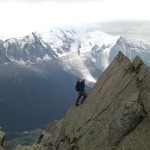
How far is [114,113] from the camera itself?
140ft

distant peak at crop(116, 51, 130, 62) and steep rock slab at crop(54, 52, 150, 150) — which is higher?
distant peak at crop(116, 51, 130, 62)

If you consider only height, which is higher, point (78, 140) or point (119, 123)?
point (119, 123)

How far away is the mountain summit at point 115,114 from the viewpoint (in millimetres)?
38778

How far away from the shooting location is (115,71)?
168ft

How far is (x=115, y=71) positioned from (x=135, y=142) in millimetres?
15643

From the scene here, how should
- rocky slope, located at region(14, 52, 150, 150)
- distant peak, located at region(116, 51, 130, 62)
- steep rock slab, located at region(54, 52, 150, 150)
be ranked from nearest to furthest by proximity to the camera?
rocky slope, located at region(14, 52, 150, 150)
steep rock slab, located at region(54, 52, 150, 150)
distant peak, located at region(116, 51, 130, 62)

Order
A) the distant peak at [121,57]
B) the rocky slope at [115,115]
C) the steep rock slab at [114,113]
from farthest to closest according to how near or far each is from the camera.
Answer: the distant peak at [121,57] < the steep rock slab at [114,113] < the rocky slope at [115,115]

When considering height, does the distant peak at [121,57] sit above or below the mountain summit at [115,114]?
above

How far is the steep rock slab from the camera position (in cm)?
3912

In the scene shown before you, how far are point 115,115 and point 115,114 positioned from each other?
0.59 ft

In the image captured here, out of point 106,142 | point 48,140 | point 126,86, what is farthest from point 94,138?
point 48,140

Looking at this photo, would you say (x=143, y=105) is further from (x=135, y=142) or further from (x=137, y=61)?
(x=137, y=61)

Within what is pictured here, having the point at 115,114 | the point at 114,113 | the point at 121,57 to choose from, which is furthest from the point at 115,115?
the point at 121,57

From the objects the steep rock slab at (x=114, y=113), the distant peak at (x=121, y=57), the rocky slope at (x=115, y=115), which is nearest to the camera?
the rocky slope at (x=115, y=115)
